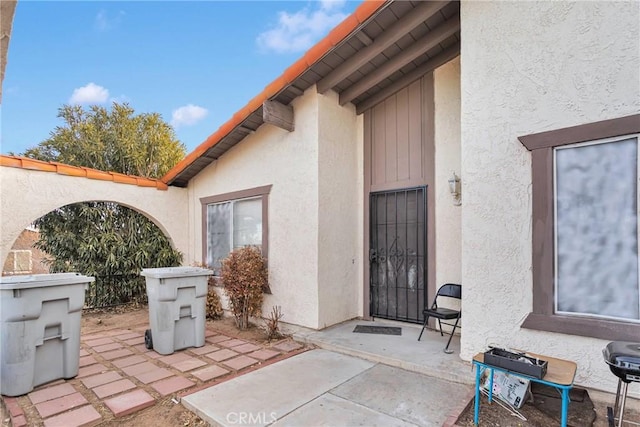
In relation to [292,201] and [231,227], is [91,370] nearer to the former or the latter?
[231,227]

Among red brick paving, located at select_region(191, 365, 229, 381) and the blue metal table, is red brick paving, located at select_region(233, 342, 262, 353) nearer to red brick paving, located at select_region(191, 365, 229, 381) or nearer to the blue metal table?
red brick paving, located at select_region(191, 365, 229, 381)

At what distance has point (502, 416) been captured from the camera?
10.8 ft

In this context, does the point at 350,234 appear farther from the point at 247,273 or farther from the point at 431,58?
the point at 431,58

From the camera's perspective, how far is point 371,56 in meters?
5.33

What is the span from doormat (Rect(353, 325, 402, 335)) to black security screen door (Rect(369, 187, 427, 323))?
0.40 m

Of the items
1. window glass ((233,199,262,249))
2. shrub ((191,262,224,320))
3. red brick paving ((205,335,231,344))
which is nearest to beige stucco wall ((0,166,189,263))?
shrub ((191,262,224,320))

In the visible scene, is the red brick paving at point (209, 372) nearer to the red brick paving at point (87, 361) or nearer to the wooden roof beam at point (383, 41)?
the red brick paving at point (87, 361)

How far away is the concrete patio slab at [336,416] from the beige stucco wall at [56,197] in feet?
20.7

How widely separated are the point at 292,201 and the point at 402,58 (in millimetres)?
3097

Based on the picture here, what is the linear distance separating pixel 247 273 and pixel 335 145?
2924 millimetres

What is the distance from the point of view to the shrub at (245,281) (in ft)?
20.8

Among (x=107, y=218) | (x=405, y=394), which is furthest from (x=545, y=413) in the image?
(x=107, y=218)

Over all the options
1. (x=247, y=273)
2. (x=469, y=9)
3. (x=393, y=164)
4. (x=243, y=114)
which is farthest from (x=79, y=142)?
(x=469, y=9)

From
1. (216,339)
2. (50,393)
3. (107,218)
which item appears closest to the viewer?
(50,393)
